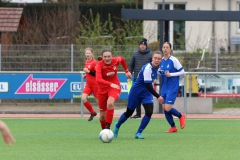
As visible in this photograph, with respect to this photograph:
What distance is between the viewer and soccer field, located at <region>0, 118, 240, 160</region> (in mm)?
10844

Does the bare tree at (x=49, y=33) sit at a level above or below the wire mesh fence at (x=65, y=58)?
above

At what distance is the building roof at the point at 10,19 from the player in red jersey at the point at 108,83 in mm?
16129

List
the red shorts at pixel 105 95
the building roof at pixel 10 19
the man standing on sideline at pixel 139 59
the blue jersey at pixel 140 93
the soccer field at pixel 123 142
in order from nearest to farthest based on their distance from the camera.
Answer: the soccer field at pixel 123 142
the red shorts at pixel 105 95
the blue jersey at pixel 140 93
the man standing on sideline at pixel 139 59
the building roof at pixel 10 19

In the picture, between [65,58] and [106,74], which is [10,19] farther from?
[106,74]

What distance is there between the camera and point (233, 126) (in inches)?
640

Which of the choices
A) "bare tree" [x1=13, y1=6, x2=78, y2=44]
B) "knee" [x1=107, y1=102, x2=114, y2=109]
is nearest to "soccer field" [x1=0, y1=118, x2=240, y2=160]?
"knee" [x1=107, y1=102, x2=114, y2=109]

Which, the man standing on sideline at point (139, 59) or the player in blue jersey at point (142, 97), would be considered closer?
the player in blue jersey at point (142, 97)

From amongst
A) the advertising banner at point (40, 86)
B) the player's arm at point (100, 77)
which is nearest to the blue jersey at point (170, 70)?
the player's arm at point (100, 77)

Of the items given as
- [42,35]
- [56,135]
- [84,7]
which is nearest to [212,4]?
[84,7]

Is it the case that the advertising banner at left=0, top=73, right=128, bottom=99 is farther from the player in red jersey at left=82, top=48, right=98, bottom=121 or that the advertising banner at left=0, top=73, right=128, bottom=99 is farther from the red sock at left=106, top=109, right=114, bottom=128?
the red sock at left=106, top=109, right=114, bottom=128

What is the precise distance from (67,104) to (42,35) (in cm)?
687

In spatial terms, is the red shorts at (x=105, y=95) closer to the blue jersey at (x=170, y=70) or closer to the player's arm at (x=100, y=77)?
the player's arm at (x=100, y=77)

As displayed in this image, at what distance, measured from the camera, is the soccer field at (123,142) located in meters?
10.8

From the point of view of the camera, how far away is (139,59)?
1797 cm
